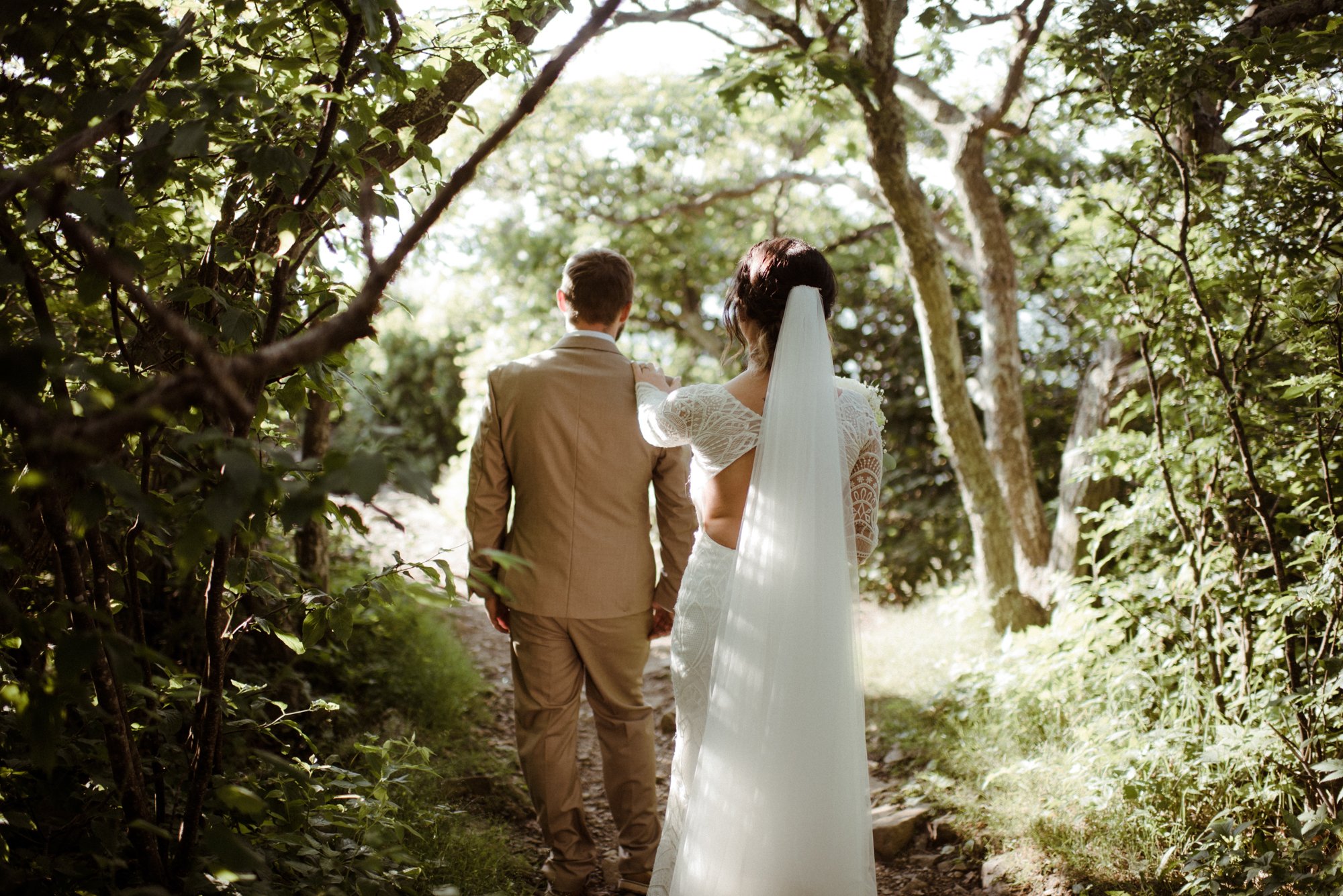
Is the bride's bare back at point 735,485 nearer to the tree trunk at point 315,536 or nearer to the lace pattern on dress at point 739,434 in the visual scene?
the lace pattern on dress at point 739,434

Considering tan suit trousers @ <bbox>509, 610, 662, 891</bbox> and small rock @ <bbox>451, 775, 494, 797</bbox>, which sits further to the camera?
small rock @ <bbox>451, 775, 494, 797</bbox>

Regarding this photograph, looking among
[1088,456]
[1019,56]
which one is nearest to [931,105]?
[1019,56]

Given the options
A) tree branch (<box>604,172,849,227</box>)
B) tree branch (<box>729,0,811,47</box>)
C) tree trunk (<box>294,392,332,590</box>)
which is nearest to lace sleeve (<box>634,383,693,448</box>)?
tree trunk (<box>294,392,332,590</box>)

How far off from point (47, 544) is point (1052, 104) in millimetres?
7881

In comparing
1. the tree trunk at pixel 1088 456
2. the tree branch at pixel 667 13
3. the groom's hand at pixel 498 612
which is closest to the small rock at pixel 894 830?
the groom's hand at pixel 498 612

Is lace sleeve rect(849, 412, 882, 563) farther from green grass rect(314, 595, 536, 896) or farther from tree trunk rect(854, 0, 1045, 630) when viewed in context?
tree trunk rect(854, 0, 1045, 630)

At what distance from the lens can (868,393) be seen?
9.02 feet

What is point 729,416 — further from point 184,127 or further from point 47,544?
point 47,544

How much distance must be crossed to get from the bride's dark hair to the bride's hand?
1.26 feet

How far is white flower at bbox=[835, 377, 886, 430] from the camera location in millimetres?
2645

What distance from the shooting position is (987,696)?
426 centimetres

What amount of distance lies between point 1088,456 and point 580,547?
3.47 meters

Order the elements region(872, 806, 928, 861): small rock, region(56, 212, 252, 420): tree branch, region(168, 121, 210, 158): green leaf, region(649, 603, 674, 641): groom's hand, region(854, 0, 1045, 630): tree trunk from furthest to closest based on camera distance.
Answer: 1. region(854, 0, 1045, 630): tree trunk
2. region(872, 806, 928, 861): small rock
3. region(649, 603, 674, 641): groom's hand
4. region(168, 121, 210, 158): green leaf
5. region(56, 212, 252, 420): tree branch

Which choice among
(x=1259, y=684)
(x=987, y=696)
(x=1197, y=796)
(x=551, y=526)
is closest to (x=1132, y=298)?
(x=1259, y=684)
